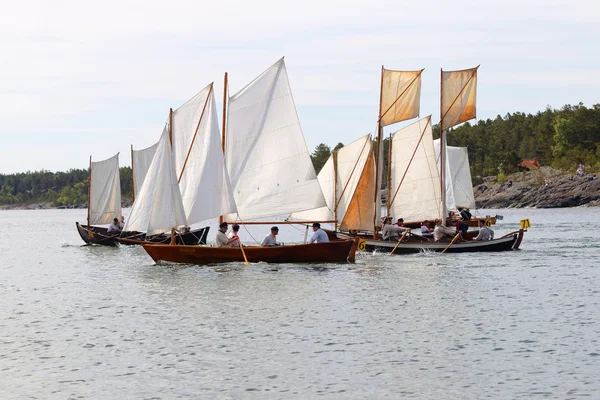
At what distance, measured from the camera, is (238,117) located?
46969mm

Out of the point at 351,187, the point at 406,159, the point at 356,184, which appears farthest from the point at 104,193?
the point at 406,159

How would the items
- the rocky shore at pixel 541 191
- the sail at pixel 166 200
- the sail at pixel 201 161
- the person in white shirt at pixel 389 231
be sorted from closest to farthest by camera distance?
the sail at pixel 201 161 → the sail at pixel 166 200 → the person in white shirt at pixel 389 231 → the rocky shore at pixel 541 191

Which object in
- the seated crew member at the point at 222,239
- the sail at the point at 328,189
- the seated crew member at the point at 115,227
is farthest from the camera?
the seated crew member at the point at 115,227

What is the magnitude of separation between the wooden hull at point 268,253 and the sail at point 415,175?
15.1 meters

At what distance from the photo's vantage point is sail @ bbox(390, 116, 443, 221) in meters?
60.5

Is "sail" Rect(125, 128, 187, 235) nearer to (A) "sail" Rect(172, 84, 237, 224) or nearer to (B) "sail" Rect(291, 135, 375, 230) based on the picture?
(A) "sail" Rect(172, 84, 237, 224)

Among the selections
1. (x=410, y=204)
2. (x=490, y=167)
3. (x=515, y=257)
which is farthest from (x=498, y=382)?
(x=490, y=167)

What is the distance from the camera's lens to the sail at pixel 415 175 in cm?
6047

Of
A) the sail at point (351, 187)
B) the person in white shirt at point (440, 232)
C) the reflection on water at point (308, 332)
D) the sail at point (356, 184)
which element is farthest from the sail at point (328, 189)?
the reflection on water at point (308, 332)

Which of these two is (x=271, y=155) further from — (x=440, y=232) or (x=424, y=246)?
(x=440, y=232)

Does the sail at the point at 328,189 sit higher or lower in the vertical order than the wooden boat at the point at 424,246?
higher

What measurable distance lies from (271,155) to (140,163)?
30.2 metres

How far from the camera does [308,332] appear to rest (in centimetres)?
2748

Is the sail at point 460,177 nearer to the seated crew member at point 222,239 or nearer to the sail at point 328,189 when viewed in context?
the sail at point 328,189
